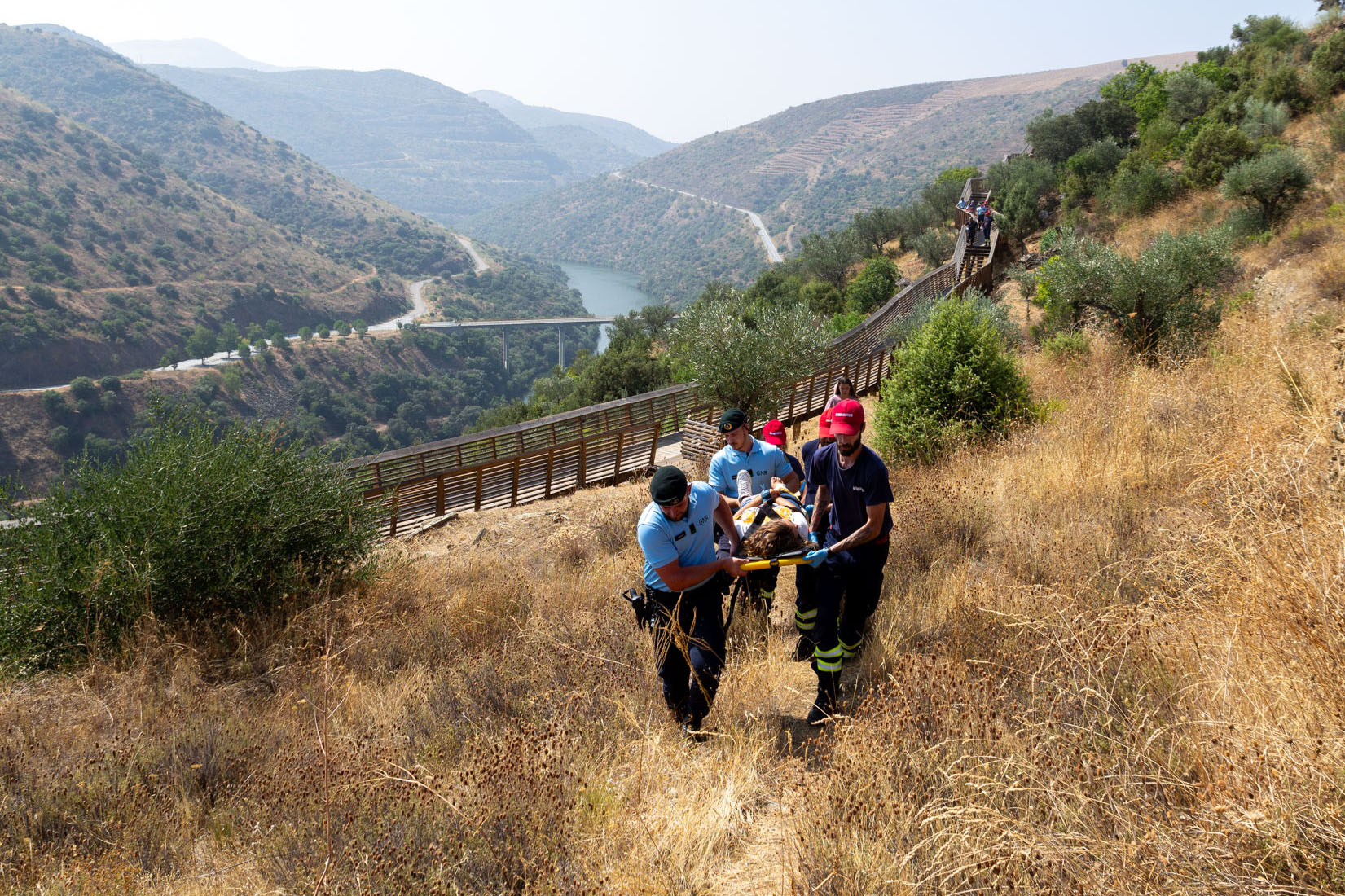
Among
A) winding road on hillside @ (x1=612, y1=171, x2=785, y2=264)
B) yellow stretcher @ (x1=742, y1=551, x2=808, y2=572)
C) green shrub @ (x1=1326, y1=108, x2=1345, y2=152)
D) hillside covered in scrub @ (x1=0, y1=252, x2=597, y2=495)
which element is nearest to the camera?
yellow stretcher @ (x1=742, y1=551, x2=808, y2=572)

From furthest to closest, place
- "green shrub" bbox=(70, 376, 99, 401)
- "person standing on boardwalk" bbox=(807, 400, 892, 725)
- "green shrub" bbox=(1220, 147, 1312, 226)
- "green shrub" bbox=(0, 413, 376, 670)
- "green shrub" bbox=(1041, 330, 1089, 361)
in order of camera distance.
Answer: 1. "green shrub" bbox=(70, 376, 99, 401)
2. "green shrub" bbox=(1220, 147, 1312, 226)
3. "green shrub" bbox=(1041, 330, 1089, 361)
4. "green shrub" bbox=(0, 413, 376, 670)
5. "person standing on boardwalk" bbox=(807, 400, 892, 725)

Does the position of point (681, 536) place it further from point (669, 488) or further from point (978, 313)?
point (978, 313)

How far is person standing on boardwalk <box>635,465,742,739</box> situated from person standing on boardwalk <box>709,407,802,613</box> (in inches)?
49.3

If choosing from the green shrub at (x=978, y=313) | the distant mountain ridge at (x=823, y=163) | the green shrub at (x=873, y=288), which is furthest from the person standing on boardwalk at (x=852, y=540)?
the distant mountain ridge at (x=823, y=163)

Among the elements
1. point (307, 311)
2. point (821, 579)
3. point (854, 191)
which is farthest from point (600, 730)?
point (854, 191)

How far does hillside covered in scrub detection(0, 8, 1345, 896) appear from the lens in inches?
89.2

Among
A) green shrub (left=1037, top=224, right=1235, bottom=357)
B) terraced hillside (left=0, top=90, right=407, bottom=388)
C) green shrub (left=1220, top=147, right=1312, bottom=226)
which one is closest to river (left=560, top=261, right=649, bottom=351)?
terraced hillside (left=0, top=90, right=407, bottom=388)

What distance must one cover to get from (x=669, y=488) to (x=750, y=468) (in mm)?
1682

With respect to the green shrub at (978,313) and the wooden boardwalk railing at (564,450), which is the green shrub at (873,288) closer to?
the wooden boardwalk railing at (564,450)

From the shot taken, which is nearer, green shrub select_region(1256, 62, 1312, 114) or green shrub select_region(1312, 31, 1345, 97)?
green shrub select_region(1312, 31, 1345, 97)

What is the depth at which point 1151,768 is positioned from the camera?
2.36m

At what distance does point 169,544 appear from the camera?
5.50 metres

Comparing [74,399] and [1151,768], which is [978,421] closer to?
[1151,768]

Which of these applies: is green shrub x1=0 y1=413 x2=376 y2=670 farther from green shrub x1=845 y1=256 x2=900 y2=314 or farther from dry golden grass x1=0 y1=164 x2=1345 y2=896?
green shrub x1=845 y1=256 x2=900 y2=314
